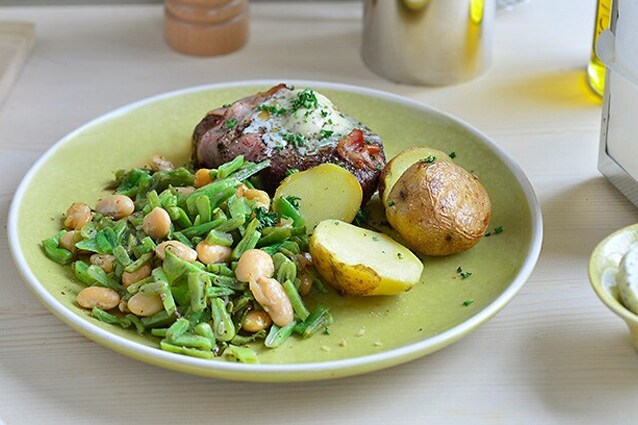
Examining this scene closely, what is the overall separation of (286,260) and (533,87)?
875 mm

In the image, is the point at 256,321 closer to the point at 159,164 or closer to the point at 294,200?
the point at 294,200

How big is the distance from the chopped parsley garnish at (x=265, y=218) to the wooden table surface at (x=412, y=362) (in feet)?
0.76

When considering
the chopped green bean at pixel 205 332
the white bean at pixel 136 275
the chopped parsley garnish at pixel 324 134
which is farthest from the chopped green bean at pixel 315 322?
the chopped parsley garnish at pixel 324 134

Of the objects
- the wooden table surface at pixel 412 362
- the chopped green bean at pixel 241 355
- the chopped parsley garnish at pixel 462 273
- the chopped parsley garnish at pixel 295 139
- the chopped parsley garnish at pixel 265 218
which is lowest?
the wooden table surface at pixel 412 362

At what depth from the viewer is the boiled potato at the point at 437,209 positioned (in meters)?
1.30

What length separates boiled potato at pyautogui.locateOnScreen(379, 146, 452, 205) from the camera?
1402 millimetres

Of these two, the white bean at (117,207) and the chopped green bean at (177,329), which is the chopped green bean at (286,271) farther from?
the white bean at (117,207)


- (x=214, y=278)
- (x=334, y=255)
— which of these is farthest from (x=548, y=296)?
Answer: (x=214, y=278)

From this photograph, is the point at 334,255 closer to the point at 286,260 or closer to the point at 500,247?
the point at 286,260

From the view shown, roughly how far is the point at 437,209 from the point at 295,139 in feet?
0.87

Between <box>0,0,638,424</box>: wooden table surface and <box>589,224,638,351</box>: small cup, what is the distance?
0.12m

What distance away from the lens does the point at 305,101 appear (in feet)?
4.87

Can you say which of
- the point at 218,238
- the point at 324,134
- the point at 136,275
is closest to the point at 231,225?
the point at 218,238

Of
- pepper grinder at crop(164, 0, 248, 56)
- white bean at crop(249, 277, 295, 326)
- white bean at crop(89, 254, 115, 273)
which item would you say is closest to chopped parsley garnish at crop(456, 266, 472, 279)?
white bean at crop(249, 277, 295, 326)
